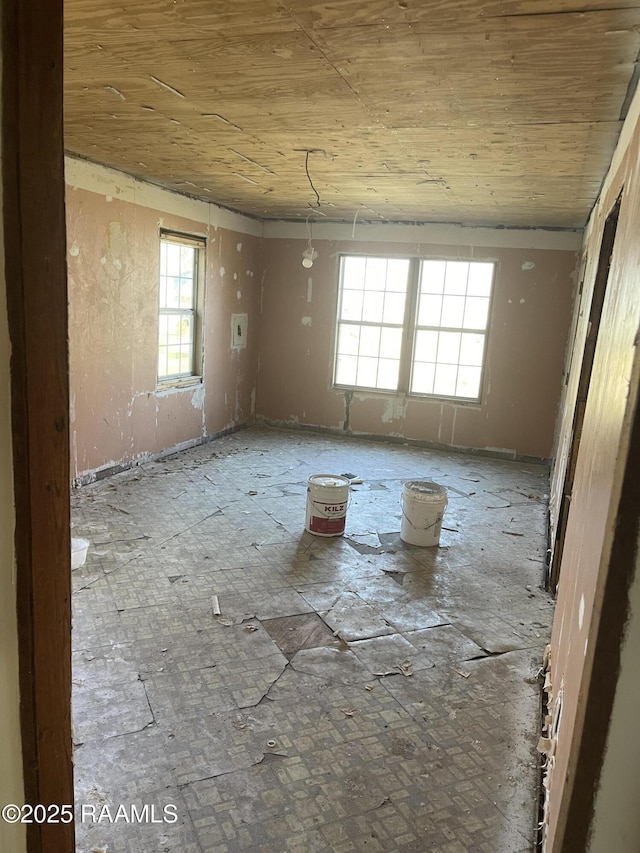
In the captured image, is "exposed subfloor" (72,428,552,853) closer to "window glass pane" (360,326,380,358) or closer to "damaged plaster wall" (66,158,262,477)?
"damaged plaster wall" (66,158,262,477)

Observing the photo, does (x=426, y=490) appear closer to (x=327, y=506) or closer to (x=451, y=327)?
(x=327, y=506)

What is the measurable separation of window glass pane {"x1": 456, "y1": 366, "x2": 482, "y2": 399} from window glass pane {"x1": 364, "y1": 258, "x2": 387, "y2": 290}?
1.49 metres

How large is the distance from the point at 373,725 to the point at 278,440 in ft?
16.6

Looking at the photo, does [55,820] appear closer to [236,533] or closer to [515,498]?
[236,533]

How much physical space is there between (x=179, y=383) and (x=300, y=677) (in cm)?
418

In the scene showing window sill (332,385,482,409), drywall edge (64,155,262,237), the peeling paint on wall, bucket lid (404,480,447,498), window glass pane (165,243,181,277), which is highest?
drywall edge (64,155,262,237)

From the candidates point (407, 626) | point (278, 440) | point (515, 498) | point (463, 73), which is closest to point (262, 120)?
point (463, 73)

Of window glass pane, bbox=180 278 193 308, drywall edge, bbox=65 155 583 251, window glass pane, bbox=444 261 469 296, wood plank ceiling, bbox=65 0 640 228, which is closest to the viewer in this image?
wood plank ceiling, bbox=65 0 640 228

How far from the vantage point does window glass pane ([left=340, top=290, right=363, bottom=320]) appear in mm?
7531

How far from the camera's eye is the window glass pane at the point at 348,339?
7617mm

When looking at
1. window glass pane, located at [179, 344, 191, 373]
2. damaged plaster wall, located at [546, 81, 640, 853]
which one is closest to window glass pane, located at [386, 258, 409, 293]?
window glass pane, located at [179, 344, 191, 373]

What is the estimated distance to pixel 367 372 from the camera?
7.70 meters

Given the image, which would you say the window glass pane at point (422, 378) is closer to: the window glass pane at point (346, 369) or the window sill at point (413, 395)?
the window sill at point (413, 395)

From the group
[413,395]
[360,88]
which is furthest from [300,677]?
[413,395]
